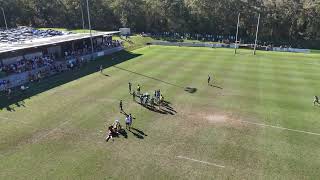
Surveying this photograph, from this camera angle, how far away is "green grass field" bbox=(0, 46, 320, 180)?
22.6 meters

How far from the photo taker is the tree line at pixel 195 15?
302 ft

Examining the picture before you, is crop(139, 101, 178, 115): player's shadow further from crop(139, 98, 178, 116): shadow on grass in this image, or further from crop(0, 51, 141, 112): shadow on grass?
crop(0, 51, 141, 112): shadow on grass

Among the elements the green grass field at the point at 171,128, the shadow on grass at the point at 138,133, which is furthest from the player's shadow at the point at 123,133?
the shadow on grass at the point at 138,133

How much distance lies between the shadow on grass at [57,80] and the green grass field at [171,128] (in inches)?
11.1

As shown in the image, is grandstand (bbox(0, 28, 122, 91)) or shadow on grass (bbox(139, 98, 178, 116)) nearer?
shadow on grass (bbox(139, 98, 178, 116))

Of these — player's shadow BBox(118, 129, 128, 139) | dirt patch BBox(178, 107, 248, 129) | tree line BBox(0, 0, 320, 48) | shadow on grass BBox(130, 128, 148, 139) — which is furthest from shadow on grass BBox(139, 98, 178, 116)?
tree line BBox(0, 0, 320, 48)

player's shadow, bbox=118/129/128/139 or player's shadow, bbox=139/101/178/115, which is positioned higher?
player's shadow, bbox=139/101/178/115

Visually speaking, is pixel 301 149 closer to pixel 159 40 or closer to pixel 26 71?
pixel 26 71

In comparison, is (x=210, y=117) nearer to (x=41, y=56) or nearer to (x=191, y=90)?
(x=191, y=90)

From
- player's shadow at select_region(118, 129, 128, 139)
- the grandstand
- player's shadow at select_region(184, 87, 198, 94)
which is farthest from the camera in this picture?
the grandstand

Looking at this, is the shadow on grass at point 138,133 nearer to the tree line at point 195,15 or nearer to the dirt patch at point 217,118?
the dirt patch at point 217,118

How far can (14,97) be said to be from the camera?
38406mm

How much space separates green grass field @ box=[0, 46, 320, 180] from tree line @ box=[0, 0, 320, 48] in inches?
1879

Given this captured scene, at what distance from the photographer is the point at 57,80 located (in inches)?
1828
